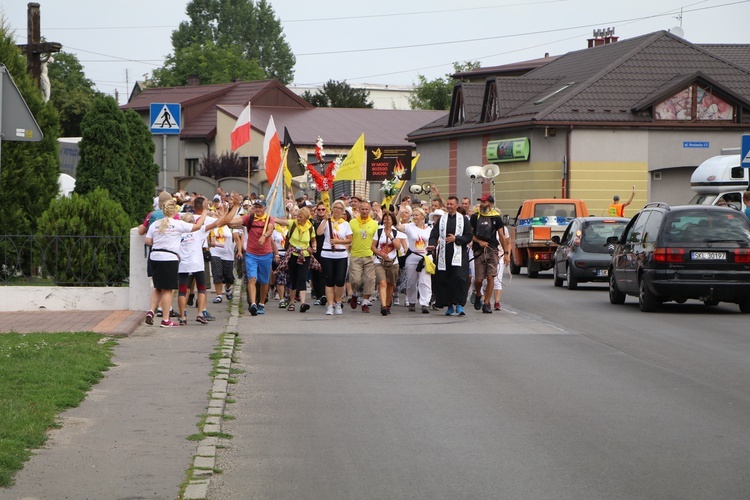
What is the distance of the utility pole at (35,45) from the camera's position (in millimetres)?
24375

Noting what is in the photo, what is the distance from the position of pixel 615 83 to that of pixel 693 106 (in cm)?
304

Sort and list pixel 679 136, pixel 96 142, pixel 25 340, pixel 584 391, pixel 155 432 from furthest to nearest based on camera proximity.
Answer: pixel 679 136 → pixel 96 142 → pixel 25 340 → pixel 584 391 → pixel 155 432

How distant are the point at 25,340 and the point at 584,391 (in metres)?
6.21

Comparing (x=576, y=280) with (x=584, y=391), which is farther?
(x=576, y=280)

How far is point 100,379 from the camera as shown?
11.1 m

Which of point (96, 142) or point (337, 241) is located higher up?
point (96, 142)

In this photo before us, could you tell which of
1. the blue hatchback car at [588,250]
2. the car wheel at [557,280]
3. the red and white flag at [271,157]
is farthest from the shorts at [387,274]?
the car wheel at [557,280]

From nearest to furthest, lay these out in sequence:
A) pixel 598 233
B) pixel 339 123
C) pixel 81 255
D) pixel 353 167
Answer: pixel 81 255
pixel 598 233
pixel 353 167
pixel 339 123

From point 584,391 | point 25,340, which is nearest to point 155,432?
point 584,391

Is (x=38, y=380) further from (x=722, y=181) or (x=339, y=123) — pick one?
(x=339, y=123)

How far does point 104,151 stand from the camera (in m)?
23.3

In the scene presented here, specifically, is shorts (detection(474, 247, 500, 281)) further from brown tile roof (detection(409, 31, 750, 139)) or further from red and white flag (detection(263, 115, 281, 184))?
brown tile roof (detection(409, 31, 750, 139))

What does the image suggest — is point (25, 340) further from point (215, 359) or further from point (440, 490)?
point (440, 490)

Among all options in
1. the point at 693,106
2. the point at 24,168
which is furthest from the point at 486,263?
the point at 693,106
